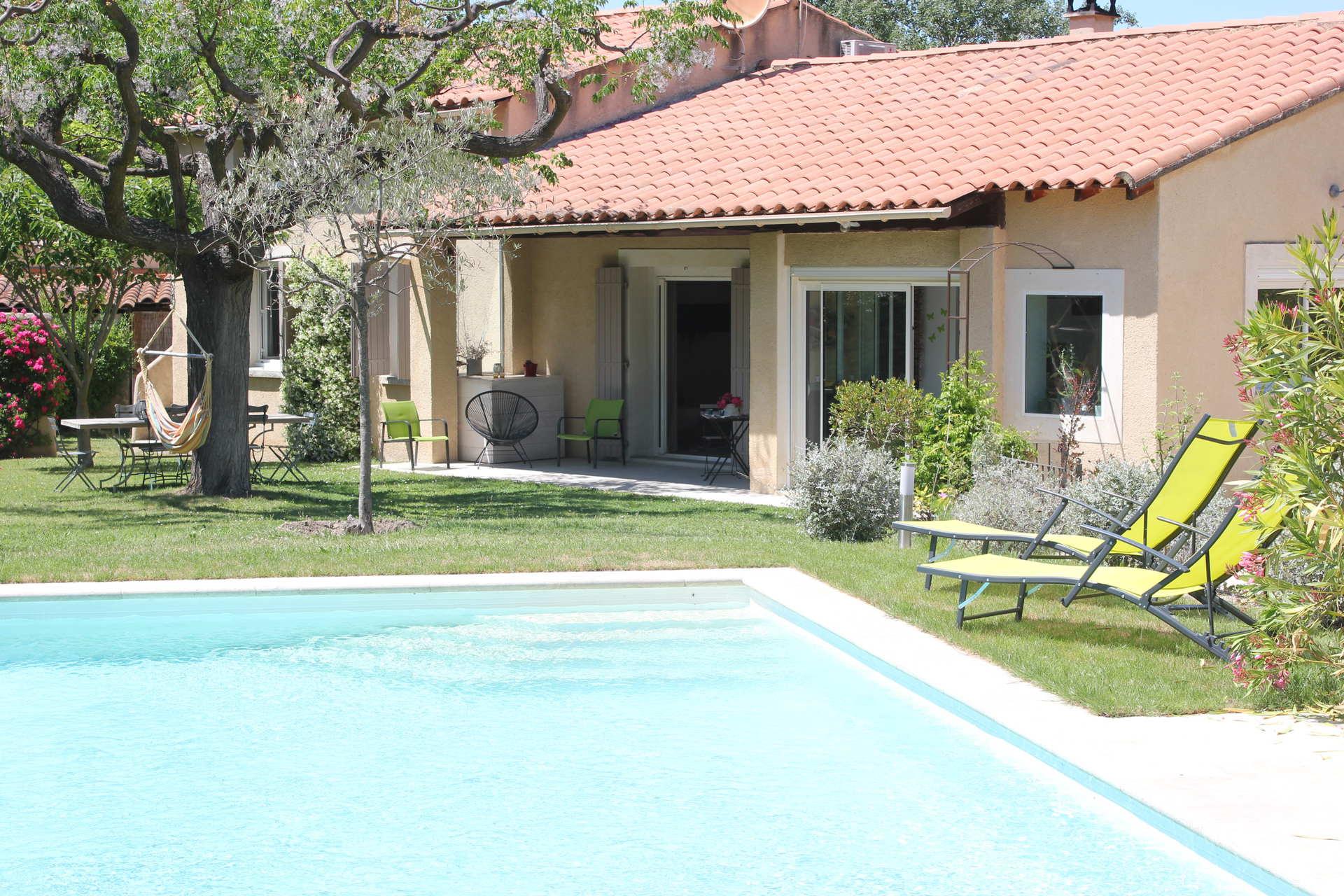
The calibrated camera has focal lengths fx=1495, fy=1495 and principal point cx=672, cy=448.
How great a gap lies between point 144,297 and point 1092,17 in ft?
57.4

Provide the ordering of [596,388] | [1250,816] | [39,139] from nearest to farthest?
1. [1250,816]
2. [39,139]
3. [596,388]

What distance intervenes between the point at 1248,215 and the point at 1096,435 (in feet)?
8.66

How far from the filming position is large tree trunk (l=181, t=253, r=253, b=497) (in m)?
15.5

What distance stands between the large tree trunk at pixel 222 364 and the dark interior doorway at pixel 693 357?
624 cm

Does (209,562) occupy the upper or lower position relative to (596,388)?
lower

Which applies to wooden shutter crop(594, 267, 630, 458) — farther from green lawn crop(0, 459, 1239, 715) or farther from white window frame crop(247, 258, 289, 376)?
white window frame crop(247, 258, 289, 376)

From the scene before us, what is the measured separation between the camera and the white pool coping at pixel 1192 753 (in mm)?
5508

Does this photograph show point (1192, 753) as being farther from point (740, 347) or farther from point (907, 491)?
point (740, 347)

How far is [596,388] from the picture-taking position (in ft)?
66.1

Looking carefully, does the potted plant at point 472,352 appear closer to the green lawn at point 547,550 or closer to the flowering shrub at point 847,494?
the green lawn at point 547,550

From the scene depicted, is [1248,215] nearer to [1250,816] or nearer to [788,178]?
[788,178]

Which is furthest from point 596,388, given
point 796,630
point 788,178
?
point 796,630

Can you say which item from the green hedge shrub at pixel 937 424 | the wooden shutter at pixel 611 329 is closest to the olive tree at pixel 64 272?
the wooden shutter at pixel 611 329

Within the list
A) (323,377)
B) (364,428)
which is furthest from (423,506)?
(323,377)
